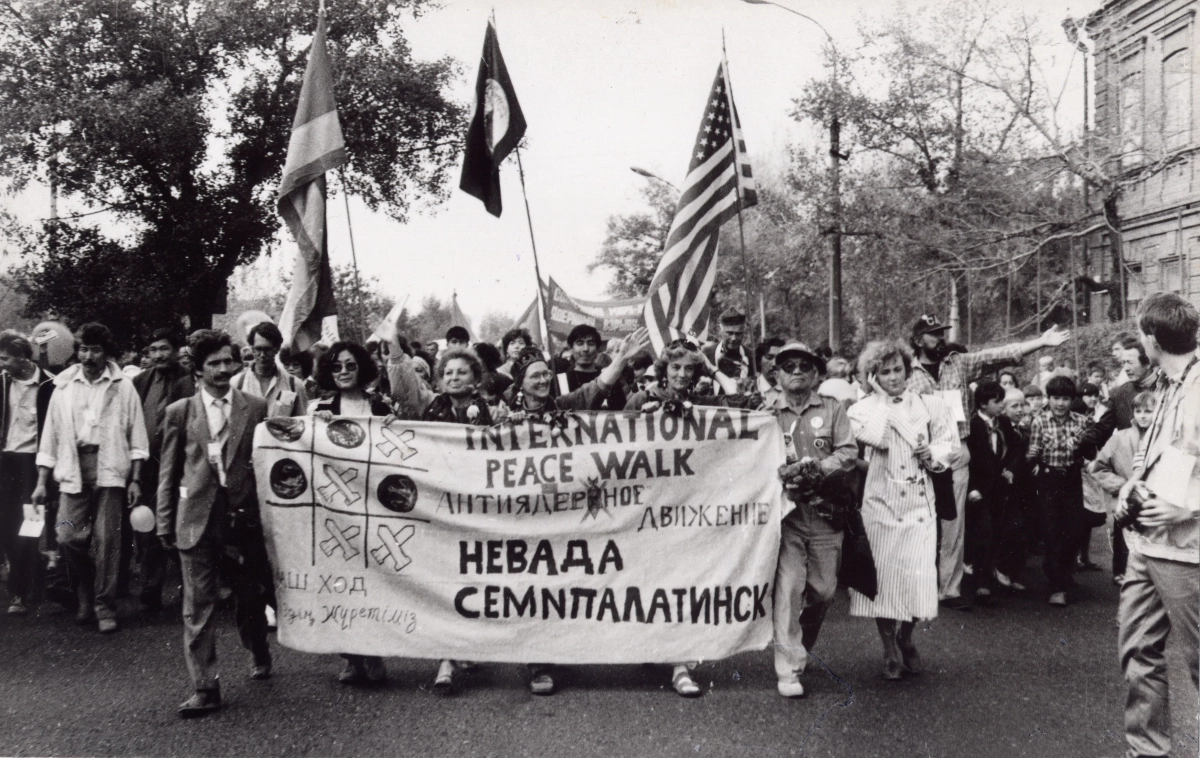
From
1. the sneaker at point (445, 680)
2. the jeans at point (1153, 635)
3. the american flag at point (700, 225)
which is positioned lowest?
the sneaker at point (445, 680)

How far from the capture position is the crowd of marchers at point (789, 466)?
4023mm

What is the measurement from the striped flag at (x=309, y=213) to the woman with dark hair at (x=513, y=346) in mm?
2431

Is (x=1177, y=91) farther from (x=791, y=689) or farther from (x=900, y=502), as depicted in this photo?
(x=791, y=689)

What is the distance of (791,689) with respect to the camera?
16.6ft

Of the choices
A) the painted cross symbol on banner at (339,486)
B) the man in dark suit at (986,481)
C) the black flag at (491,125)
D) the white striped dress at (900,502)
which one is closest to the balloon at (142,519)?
the painted cross symbol on banner at (339,486)

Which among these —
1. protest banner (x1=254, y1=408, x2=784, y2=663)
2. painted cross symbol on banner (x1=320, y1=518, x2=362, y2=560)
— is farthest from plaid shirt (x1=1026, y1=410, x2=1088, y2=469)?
painted cross symbol on banner (x1=320, y1=518, x2=362, y2=560)

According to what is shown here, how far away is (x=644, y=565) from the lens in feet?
17.4

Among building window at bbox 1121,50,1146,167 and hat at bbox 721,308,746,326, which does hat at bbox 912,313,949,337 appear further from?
building window at bbox 1121,50,1146,167

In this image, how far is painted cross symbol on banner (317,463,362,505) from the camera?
214 inches

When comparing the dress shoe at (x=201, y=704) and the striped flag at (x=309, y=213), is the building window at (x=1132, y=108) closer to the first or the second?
the striped flag at (x=309, y=213)

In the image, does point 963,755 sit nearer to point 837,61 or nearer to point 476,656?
point 476,656

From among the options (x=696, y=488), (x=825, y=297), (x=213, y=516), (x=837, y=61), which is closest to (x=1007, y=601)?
(x=696, y=488)

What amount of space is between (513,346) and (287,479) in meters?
4.34

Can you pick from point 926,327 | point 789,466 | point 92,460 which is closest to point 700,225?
point 926,327
